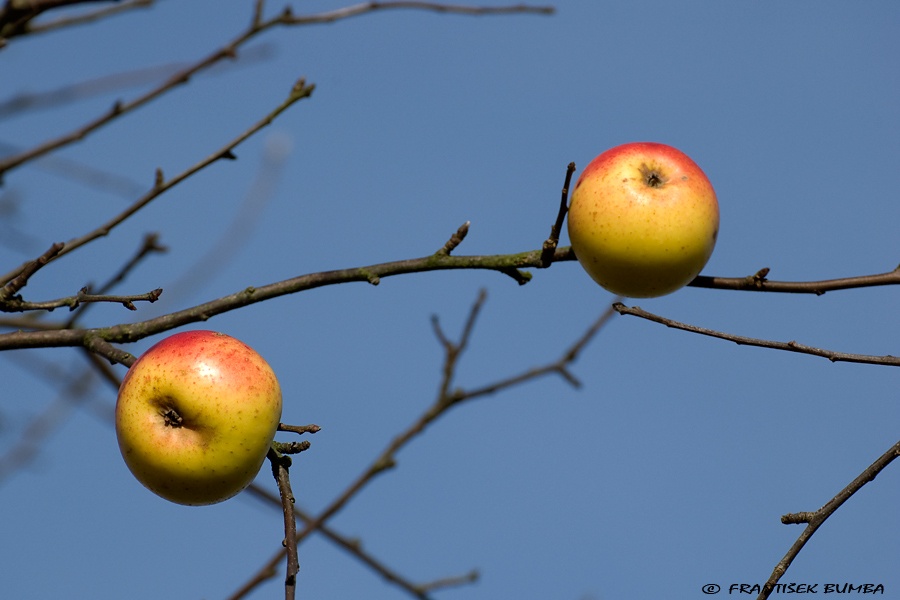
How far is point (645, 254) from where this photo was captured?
2.59 metres

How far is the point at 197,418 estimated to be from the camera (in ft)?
8.18

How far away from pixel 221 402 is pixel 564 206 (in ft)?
3.25

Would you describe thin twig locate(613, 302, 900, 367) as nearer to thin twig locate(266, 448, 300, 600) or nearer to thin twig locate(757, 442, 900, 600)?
thin twig locate(757, 442, 900, 600)

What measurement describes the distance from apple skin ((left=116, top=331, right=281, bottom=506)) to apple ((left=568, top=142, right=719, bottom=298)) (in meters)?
0.94

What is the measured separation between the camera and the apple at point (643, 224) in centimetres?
259

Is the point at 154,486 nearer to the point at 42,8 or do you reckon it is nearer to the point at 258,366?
the point at 258,366

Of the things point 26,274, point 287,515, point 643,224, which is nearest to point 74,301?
point 26,274

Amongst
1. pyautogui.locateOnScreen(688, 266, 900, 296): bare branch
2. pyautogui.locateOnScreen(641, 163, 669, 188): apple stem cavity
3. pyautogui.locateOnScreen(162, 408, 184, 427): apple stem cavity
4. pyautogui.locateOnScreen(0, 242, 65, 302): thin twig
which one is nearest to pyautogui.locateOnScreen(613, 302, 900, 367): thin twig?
pyautogui.locateOnScreen(688, 266, 900, 296): bare branch

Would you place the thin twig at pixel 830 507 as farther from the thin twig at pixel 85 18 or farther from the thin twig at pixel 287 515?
the thin twig at pixel 85 18

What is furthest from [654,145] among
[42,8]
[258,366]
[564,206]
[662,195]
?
[42,8]

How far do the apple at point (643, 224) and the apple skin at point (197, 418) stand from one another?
0.94 meters

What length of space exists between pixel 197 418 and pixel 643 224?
4.13 ft

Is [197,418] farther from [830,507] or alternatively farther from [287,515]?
[830,507]

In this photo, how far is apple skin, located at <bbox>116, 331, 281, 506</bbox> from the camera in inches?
97.7
